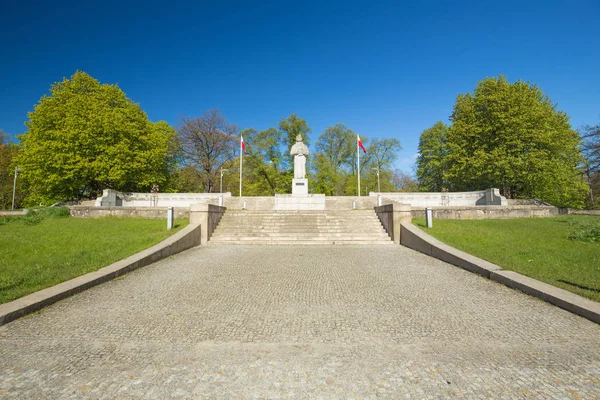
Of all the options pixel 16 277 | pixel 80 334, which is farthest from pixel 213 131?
pixel 80 334

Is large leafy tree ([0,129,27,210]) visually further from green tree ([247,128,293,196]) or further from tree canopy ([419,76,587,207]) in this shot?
tree canopy ([419,76,587,207])

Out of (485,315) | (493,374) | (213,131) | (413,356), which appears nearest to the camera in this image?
(493,374)

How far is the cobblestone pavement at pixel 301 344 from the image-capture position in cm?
274

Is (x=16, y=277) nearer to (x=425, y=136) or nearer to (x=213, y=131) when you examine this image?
(x=213, y=131)

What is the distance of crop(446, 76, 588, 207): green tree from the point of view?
27.3 m

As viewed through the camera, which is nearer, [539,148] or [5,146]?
[539,148]

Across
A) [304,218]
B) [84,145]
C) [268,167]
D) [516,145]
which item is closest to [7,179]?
[84,145]

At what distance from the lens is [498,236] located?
11.2 m

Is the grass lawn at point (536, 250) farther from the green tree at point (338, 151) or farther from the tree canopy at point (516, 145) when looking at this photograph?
the green tree at point (338, 151)

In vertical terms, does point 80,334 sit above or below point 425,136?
below

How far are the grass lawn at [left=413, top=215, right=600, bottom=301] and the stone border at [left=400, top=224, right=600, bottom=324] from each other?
29 cm

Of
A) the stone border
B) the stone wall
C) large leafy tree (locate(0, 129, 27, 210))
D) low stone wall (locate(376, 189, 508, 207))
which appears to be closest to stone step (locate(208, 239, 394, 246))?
the stone border

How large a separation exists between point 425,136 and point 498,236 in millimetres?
38723

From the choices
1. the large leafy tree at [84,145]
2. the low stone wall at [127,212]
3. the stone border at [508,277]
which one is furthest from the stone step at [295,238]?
the large leafy tree at [84,145]
